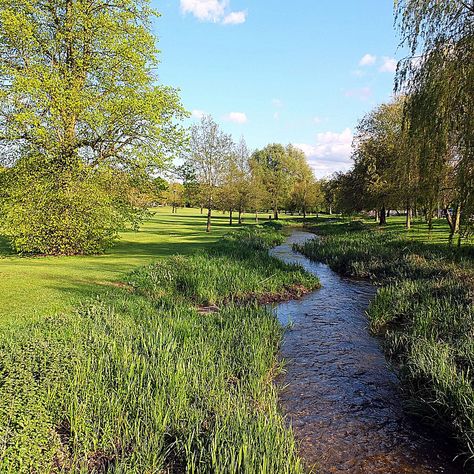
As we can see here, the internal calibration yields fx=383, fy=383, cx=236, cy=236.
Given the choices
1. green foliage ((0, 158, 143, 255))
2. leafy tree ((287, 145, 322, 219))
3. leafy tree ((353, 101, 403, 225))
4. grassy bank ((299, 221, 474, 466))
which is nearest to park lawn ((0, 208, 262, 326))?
green foliage ((0, 158, 143, 255))

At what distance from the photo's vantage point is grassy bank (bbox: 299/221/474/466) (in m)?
5.20

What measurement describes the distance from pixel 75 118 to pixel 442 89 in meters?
16.3

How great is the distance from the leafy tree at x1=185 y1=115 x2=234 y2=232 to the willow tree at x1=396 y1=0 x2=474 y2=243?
27829 mm

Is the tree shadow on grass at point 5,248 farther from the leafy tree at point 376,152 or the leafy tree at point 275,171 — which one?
the leafy tree at point 275,171

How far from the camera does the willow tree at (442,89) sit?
11375 mm

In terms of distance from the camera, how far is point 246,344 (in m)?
7.01

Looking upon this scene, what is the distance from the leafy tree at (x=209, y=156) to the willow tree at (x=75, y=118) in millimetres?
17928

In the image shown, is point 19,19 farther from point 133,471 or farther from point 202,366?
point 133,471

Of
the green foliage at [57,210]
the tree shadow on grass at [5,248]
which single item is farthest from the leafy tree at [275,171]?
the green foliage at [57,210]

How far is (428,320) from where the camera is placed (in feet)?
27.8

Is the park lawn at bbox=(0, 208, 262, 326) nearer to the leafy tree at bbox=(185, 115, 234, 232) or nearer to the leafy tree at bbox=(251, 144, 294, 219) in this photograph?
the leafy tree at bbox=(185, 115, 234, 232)

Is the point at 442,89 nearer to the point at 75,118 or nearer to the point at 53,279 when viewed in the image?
the point at 53,279

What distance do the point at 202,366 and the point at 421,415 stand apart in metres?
3.29

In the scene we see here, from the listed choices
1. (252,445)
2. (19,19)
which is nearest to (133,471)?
(252,445)
